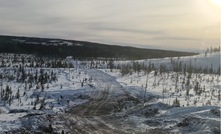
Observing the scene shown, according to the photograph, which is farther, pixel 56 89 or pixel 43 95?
pixel 56 89

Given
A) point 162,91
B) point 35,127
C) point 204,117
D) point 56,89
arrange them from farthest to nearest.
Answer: point 162,91
point 56,89
point 204,117
point 35,127

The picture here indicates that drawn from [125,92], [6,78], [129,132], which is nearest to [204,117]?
[129,132]

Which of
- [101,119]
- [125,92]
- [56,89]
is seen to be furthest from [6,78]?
[101,119]

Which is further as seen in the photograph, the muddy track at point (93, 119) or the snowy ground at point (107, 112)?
the snowy ground at point (107, 112)

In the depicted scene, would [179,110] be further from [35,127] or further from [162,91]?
[162,91]

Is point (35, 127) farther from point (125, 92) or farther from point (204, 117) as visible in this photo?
point (125, 92)

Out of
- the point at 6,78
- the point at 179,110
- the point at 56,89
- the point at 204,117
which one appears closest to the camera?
the point at 204,117

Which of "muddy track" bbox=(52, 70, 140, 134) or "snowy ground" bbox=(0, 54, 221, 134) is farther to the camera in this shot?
"snowy ground" bbox=(0, 54, 221, 134)

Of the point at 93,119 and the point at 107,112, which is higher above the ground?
the point at 93,119

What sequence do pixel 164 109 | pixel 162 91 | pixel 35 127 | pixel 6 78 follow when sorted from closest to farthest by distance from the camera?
pixel 35 127 < pixel 164 109 < pixel 162 91 < pixel 6 78

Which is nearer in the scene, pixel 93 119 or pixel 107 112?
pixel 93 119
